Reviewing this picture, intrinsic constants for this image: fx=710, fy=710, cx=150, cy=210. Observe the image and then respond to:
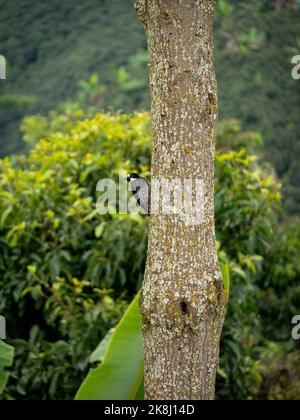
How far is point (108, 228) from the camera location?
5180 millimetres

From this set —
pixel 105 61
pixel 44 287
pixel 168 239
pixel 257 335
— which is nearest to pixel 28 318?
pixel 44 287

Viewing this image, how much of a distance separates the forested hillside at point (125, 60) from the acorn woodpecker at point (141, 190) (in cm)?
710

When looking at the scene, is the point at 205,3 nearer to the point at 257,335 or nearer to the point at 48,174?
the point at 48,174

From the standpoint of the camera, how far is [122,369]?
12.4ft

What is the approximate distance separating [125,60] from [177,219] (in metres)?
8.56

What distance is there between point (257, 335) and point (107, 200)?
244cm

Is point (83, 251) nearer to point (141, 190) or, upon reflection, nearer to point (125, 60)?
point (141, 190)

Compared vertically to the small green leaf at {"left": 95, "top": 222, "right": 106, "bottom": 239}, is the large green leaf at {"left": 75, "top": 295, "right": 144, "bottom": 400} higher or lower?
lower

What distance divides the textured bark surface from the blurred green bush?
74.3 inches

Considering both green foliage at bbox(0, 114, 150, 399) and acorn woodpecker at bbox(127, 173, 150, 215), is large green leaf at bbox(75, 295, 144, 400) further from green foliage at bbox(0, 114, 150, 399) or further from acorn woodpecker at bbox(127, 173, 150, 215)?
green foliage at bbox(0, 114, 150, 399)

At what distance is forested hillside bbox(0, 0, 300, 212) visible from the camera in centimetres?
1070

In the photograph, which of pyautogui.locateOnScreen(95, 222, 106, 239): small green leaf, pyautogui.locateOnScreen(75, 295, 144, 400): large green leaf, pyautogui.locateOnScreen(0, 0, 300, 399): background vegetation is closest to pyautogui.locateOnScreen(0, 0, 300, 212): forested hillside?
pyautogui.locateOnScreen(0, 0, 300, 399): background vegetation

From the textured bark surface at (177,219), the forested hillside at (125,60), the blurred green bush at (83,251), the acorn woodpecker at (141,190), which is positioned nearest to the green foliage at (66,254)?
the blurred green bush at (83,251)

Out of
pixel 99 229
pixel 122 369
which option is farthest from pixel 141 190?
pixel 99 229
